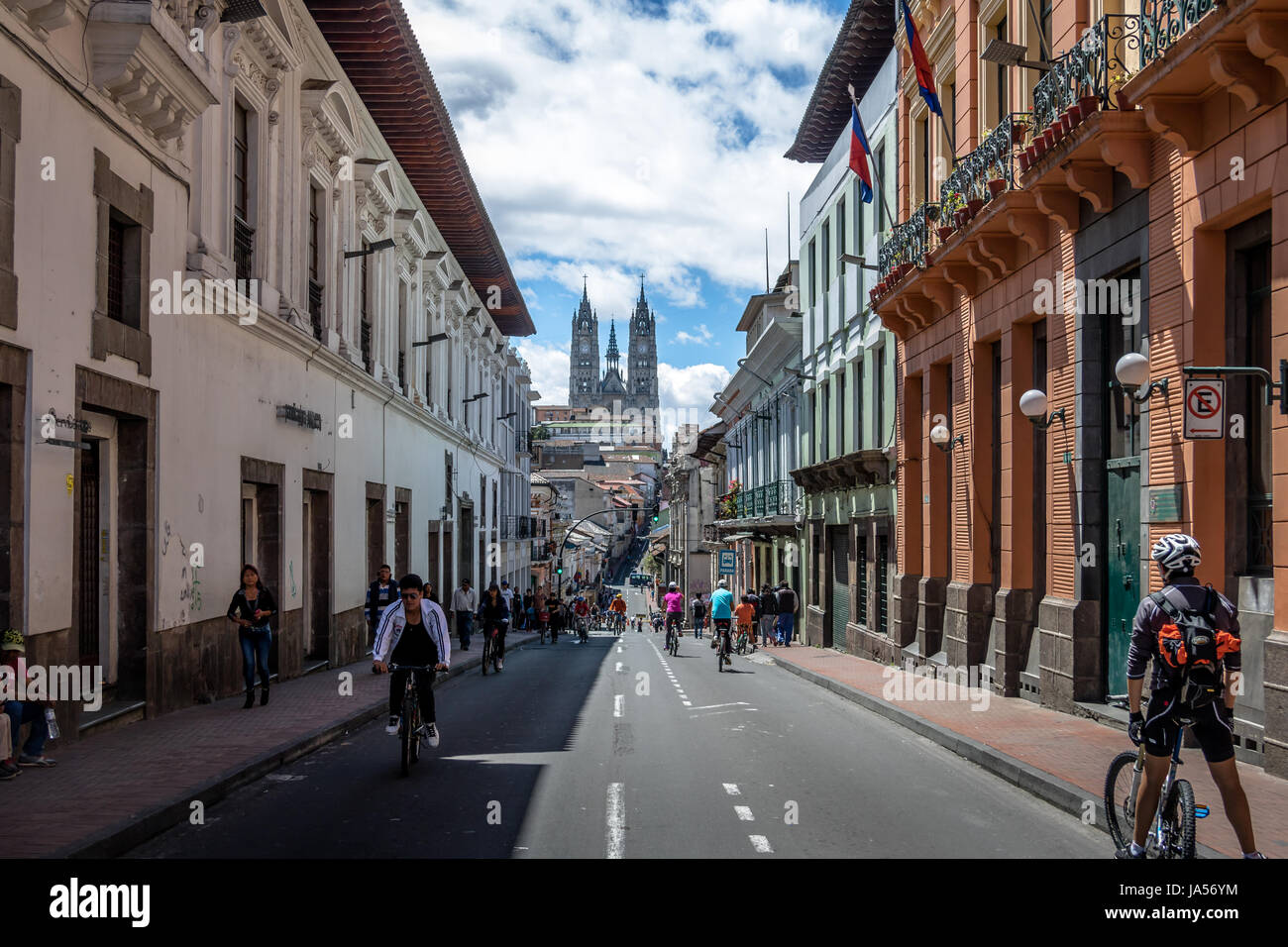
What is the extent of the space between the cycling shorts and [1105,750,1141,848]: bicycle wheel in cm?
38

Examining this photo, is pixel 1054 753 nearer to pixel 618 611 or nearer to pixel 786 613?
pixel 786 613

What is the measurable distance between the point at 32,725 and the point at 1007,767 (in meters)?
7.81

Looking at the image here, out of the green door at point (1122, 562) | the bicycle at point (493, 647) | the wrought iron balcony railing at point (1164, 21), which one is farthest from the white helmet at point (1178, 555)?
the bicycle at point (493, 647)

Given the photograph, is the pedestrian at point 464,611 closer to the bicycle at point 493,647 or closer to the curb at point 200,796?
the bicycle at point 493,647

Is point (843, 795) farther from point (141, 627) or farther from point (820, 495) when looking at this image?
point (820, 495)

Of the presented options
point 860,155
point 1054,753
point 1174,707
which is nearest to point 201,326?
point 1054,753

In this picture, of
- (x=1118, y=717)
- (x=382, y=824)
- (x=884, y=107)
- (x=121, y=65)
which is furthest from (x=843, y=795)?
(x=884, y=107)

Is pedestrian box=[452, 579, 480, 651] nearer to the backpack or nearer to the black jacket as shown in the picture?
the black jacket

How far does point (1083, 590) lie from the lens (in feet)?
43.8

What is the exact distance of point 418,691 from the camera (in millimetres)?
10578

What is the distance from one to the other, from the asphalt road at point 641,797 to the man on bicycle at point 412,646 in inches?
22.7

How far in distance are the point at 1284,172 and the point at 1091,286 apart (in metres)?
3.95

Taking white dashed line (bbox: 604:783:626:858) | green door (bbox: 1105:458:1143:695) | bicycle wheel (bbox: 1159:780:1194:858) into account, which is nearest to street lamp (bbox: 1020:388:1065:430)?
green door (bbox: 1105:458:1143:695)

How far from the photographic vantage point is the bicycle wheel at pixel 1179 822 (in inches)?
239
